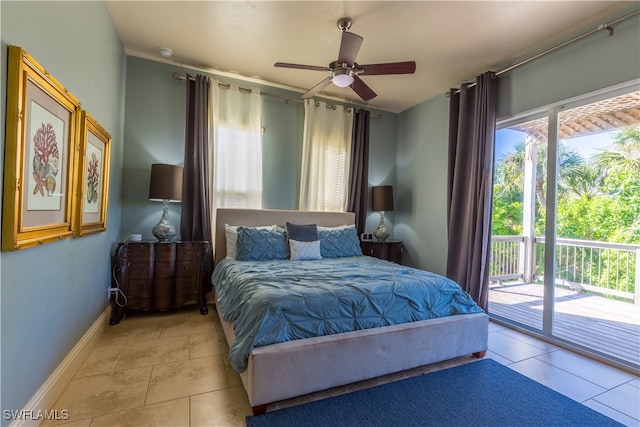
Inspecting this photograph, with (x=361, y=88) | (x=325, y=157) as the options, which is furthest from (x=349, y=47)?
(x=325, y=157)

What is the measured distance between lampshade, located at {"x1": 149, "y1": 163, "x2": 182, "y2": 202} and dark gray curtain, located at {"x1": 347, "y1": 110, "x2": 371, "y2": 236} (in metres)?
2.42

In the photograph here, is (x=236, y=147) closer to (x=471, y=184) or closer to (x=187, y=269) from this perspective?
(x=187, y=269)

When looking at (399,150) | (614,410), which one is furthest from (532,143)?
(614,410)

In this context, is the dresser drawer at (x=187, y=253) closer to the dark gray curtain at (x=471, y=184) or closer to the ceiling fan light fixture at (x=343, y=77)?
the ceiling fan light fixture at (x=343, y=77)

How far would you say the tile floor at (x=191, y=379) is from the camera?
1645 millimetres

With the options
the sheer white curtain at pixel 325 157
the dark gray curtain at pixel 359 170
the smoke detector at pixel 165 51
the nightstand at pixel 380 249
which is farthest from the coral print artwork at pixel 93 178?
the nightstand at pixel 380 249

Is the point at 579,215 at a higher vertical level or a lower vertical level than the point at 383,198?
lower

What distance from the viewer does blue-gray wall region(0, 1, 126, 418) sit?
1260 millimetres

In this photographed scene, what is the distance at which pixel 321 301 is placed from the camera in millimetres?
1873

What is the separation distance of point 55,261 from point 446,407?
99.6 inches

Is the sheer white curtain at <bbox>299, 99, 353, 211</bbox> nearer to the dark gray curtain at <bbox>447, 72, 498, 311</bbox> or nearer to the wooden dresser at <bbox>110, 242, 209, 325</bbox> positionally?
the dark gray curtain at <bbox>447, 72, 498, 311</bbox>

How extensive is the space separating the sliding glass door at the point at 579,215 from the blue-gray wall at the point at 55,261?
13.2 ft

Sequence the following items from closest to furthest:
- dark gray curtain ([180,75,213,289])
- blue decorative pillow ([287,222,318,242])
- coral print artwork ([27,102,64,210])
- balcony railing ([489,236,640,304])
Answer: coral print artwork ([27,102,64,210])
balcony railing ([489,236,640,304])
blue decorative pillow ([287,222,318,242])
dark gray curtain ([180,75,213,289])

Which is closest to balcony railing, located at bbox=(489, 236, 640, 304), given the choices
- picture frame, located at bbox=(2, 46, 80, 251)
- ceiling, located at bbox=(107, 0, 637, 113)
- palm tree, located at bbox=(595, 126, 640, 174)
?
palm tree, located at bbox=(595, 126, 640, 174)
